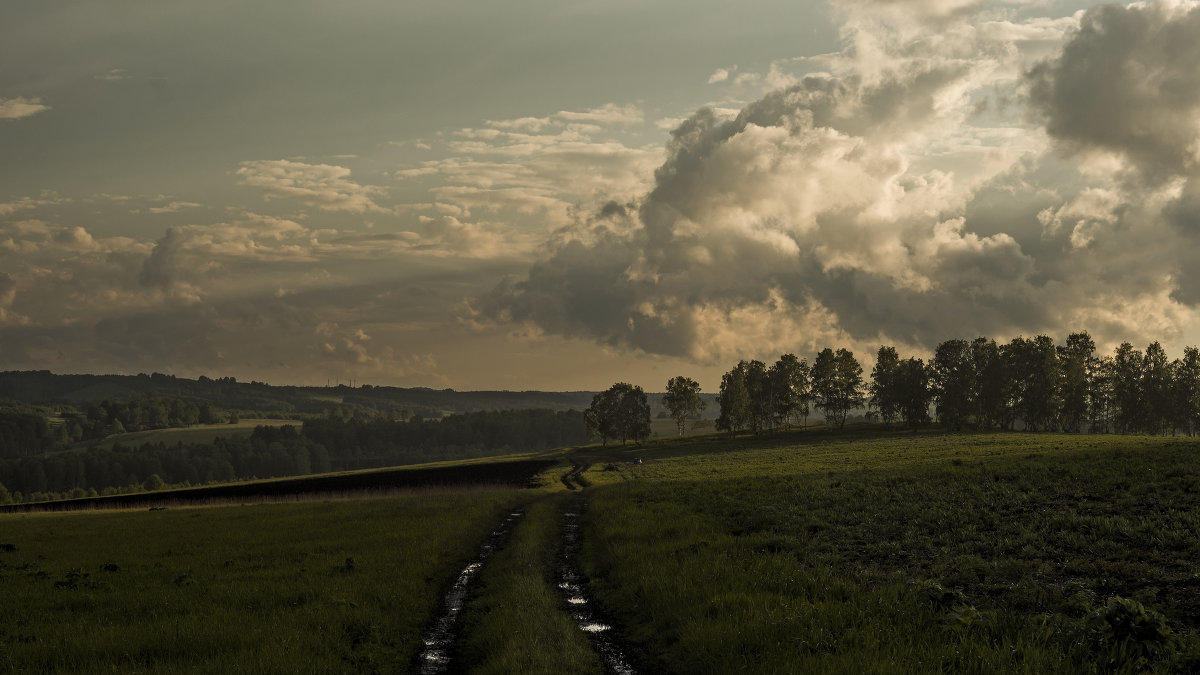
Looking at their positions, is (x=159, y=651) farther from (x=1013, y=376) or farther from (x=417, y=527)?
(x=1013, y=376)

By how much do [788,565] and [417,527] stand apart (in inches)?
864

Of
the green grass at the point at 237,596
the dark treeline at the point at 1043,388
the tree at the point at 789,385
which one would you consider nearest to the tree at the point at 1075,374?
the dark treeline at the point at 1043,388

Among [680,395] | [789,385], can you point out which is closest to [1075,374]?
[789,385]

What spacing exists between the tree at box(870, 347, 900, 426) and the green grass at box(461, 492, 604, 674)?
448ft

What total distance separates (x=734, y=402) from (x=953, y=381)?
45.5 m

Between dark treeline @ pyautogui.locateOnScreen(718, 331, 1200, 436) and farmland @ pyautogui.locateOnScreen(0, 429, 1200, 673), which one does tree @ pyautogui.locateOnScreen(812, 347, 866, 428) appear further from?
farmland @ pyautogui.locateOnScreen(0, 429, 1200, 673)

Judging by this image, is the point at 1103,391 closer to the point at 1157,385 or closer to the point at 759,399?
→ the point at 1157,385

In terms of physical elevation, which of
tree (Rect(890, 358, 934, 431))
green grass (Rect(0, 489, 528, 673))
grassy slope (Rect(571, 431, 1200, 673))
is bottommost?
green grass (Rect(0, 489, 528, 673))

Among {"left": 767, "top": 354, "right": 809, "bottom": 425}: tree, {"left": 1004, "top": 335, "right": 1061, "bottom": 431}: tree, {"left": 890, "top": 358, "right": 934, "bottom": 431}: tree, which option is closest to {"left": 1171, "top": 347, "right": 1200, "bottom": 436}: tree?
{"left": 1004, "top": 335, "right": 1061, "bottom": 431}: tree

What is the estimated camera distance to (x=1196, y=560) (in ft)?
68.8

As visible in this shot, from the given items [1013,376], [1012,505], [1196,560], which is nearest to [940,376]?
[1013,376]

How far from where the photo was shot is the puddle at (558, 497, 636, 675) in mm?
16344

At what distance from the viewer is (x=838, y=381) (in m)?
162

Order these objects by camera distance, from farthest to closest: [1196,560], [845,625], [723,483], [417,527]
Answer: [723,483] → [417,527] → [1196,560] → [845,625]
